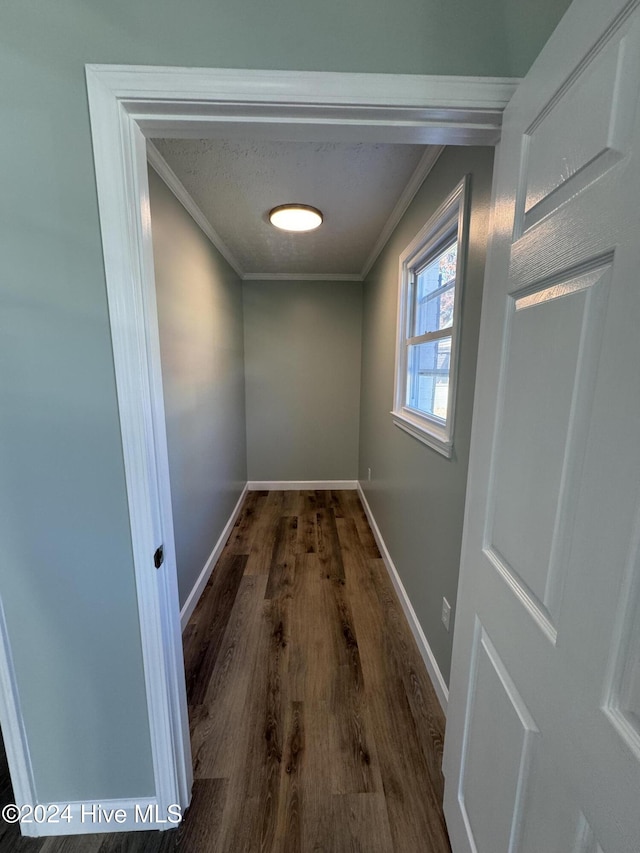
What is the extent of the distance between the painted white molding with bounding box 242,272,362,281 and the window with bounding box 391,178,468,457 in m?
1.56

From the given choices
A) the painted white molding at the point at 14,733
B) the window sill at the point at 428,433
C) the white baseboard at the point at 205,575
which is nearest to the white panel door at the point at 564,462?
the window sill at the point at 428,433

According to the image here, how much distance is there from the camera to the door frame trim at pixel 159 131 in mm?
731

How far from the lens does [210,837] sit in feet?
3.42

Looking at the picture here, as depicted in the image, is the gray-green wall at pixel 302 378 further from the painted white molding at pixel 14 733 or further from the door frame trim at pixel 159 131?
the painted white molding at pixel 14 733

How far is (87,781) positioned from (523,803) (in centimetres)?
125

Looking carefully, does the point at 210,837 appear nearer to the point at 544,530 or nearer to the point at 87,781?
the point at 87,781

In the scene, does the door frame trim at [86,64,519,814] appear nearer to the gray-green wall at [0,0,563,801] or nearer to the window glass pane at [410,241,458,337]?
the gray-green wall at [0,0,563,801]

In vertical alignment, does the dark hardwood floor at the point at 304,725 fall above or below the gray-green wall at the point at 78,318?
below

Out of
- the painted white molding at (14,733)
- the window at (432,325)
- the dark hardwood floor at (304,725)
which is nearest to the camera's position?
the painted white molding at (14,733)

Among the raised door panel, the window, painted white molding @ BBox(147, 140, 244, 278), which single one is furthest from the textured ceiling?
the raised door panel

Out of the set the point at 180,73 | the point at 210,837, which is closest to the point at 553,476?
the point at 180,73

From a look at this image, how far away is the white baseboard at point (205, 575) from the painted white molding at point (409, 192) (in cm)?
246

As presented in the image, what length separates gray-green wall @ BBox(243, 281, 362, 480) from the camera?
142 inches

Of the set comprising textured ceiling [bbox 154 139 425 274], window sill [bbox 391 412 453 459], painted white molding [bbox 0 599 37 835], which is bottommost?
painted white molding [bbox 0 599 37 835]
